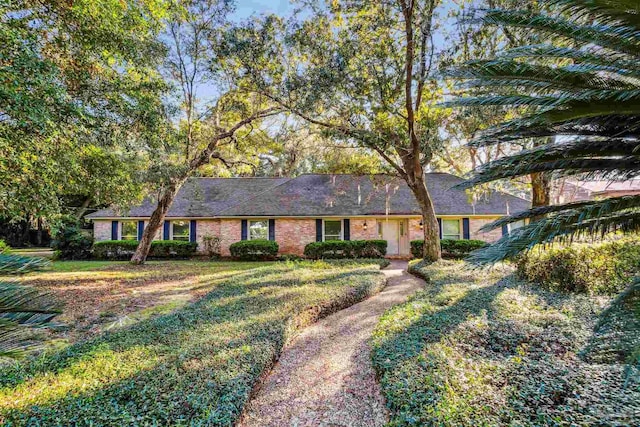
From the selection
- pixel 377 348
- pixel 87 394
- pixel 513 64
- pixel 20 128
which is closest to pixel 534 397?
pixel 377 348

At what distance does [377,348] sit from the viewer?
186 inches

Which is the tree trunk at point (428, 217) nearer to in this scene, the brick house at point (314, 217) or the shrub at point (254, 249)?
the brick house at point (314, 217)

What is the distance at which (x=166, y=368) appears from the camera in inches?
150

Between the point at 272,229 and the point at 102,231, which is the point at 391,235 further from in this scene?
the point at 102,231

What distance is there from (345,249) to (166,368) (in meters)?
13.6

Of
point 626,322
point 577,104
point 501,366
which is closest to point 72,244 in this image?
point 501,366

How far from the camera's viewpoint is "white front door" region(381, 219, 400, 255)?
1864cm

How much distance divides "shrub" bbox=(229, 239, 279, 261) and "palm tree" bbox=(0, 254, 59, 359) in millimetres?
15450

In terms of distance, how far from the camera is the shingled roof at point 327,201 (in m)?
18.0

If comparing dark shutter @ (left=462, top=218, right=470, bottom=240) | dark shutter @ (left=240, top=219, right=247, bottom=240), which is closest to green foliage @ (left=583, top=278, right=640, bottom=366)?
dark shutter @ (left=462, top=218, right=470, bottom=240)

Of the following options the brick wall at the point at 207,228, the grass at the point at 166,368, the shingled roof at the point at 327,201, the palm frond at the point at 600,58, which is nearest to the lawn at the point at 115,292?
the grass at the point at 166,368

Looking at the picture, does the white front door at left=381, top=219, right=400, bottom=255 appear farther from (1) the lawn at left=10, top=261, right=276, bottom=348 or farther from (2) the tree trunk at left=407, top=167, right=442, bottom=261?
(1) the lawn at left=10, top=261, right=276, bottom=348

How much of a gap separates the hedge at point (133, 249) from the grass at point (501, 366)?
1462cm

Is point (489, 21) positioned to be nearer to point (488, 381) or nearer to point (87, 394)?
point (488, 381)
